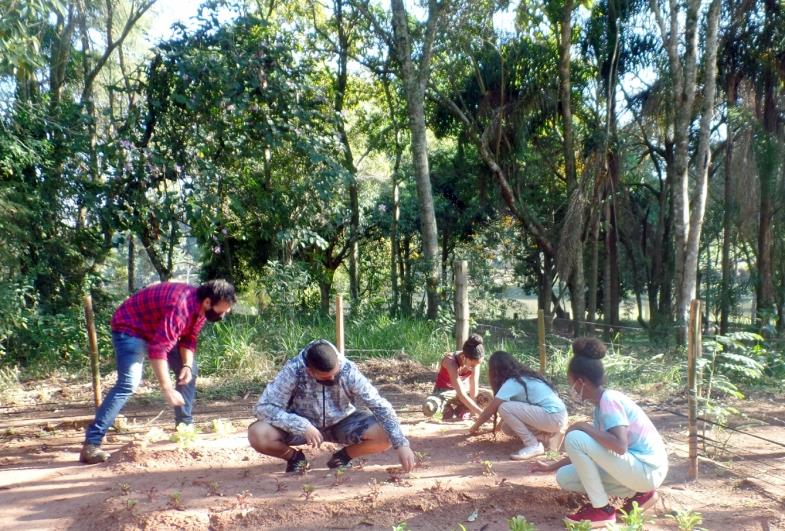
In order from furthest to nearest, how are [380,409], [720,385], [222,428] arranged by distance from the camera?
[222,428] → [720,385] → [380,409]

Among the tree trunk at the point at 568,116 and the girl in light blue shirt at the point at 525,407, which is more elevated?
the tree trunk at the point at 568,116

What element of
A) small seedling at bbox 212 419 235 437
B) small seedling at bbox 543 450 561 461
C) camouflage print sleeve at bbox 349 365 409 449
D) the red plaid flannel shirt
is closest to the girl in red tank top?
small seedling at bbox 543 450 561 461

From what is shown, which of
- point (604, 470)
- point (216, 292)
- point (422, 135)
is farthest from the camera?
point (422, 135)

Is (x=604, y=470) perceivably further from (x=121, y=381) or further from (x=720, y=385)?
(x=121, y=381)

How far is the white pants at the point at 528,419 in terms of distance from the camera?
191 inches

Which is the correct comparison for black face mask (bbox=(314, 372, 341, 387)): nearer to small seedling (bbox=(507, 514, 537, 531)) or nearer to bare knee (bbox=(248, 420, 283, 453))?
bare knee (bbox=(248, 420, 283, 453))

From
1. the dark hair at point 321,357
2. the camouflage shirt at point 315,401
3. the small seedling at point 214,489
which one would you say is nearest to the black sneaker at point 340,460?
the camouflage shirt at point 315,401

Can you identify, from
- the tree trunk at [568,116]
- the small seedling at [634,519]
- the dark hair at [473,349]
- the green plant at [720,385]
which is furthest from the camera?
the tree trunk at [568,116]

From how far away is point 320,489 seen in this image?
4.21 meters

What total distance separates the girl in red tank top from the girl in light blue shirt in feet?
1.37

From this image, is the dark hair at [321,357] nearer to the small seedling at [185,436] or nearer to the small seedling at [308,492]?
the small seedling at [308,492]

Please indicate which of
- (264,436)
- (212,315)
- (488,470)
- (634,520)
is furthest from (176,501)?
(634,520)

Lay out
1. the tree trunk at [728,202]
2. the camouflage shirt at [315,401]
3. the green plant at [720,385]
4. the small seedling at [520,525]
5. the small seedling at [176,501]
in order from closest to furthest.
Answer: the small seedling at [520,525], the small seedling at [176,501], the camouflage shirt at [315,401], the green plant at [720,385], the tree trunk at [728,202]

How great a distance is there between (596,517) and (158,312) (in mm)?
3218
